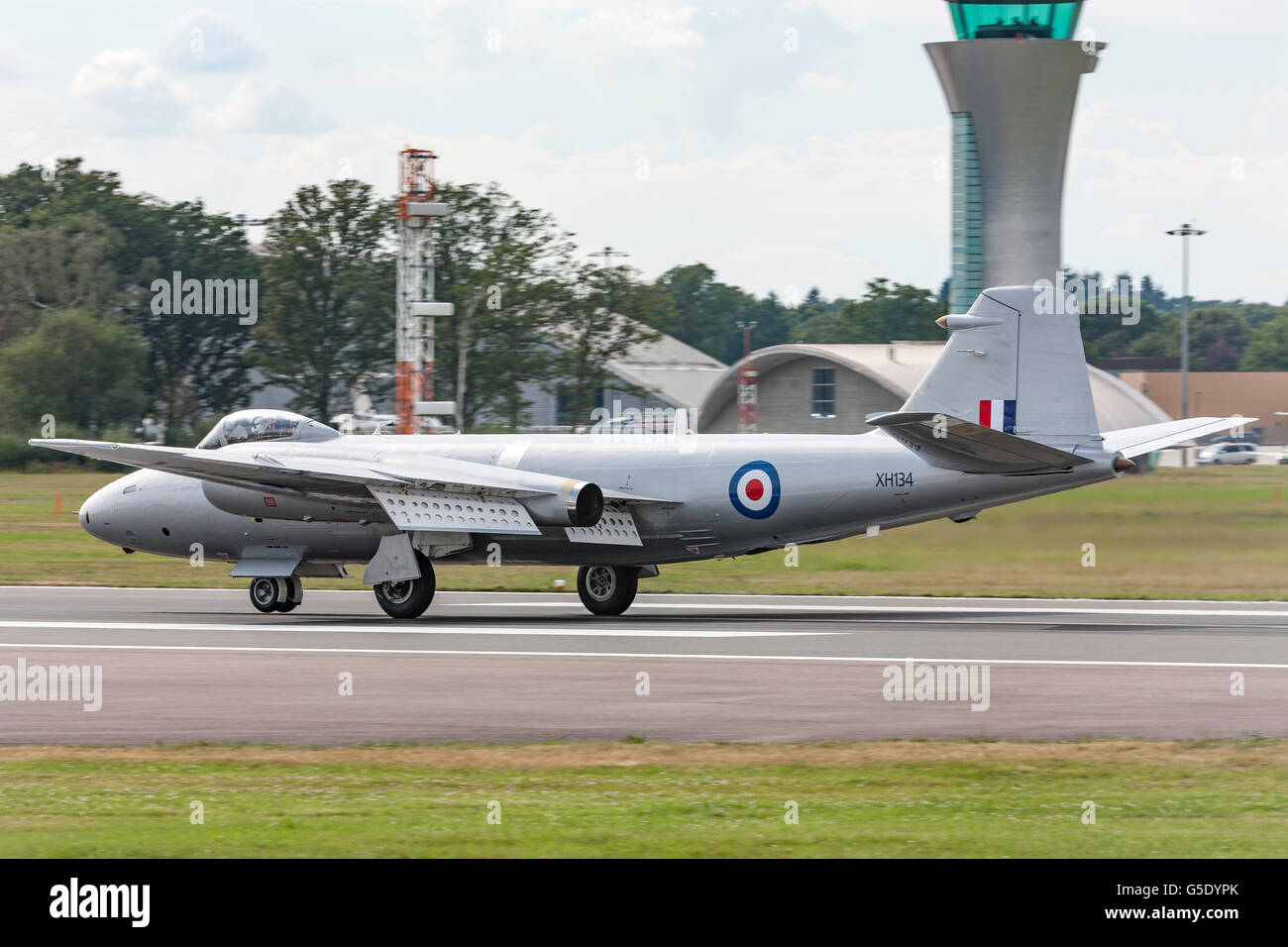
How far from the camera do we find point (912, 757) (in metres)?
12.1

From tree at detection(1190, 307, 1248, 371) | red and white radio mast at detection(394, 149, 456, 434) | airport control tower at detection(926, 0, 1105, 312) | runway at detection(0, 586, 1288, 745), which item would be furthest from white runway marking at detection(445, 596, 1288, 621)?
tree at detection(1190, 307, 1248, 371)

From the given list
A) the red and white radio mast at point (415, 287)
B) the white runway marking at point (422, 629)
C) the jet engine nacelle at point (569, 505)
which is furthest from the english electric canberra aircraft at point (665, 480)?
the red and white radio mast at point (415, 287)

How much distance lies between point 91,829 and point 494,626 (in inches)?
519

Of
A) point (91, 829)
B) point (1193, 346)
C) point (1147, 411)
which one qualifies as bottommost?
point (91, 829)

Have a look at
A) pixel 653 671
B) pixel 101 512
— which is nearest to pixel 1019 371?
pixel 653 671

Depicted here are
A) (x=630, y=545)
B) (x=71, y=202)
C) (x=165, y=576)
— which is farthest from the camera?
(x=71, y=202)

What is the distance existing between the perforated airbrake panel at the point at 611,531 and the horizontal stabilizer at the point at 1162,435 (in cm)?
725

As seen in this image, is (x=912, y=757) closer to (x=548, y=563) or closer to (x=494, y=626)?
(x=494, y=626)

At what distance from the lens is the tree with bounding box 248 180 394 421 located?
8100cm

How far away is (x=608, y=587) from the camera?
24969 millimetres

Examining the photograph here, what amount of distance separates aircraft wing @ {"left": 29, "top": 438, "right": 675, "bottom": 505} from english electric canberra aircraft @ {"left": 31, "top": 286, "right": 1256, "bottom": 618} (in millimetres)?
46

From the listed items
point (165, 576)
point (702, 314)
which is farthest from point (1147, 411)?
point (702, 314)

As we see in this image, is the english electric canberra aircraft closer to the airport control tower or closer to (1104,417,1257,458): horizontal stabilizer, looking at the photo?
(1104,417,1257,458): horizontal stabilizer
